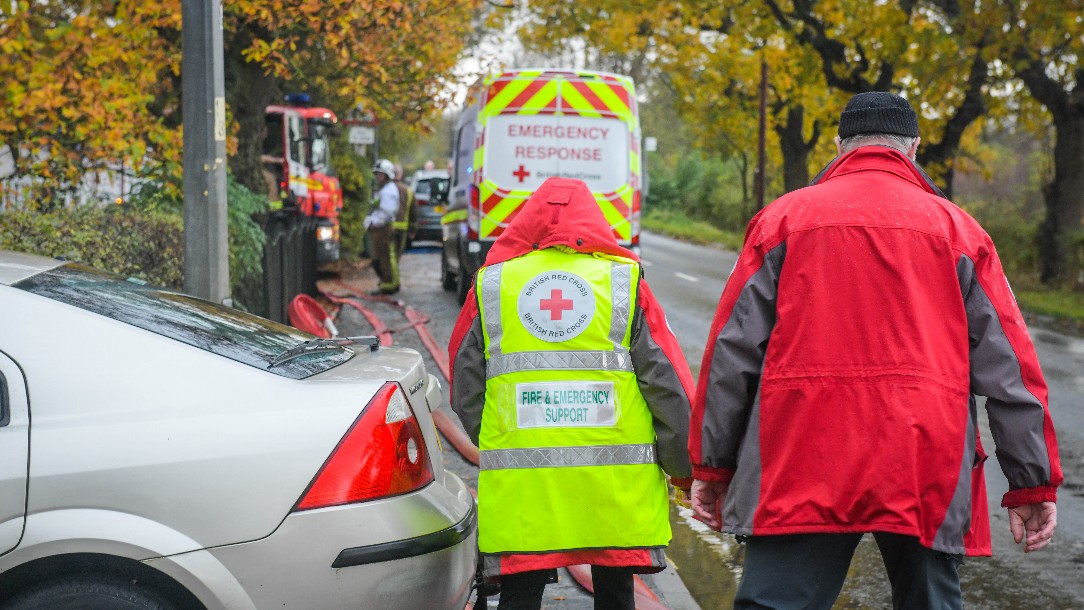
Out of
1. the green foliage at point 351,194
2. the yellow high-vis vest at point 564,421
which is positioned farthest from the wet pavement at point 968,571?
the green foliage at point 351,194

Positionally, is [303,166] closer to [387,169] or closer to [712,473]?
[387,169]

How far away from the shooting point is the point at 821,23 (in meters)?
20.5

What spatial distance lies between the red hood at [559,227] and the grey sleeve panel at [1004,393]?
1.12m

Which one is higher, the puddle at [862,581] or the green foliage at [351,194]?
the green foliage at [351,194]

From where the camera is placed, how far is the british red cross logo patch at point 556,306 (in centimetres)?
336

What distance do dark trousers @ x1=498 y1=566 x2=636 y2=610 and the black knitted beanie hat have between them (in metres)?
1.41

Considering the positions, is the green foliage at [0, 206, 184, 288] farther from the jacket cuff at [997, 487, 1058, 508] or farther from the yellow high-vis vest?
the jacket cuff at [997, 487, 1058, 508]

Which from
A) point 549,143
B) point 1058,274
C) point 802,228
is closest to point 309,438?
point 802,228

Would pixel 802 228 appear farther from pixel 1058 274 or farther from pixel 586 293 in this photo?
pixel 1058 274

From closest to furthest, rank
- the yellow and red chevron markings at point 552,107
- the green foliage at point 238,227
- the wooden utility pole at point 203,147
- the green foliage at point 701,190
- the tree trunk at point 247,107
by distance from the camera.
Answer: the wooden utility pole at point 203,147
the green foliage at point 238,227
the tree trunk at point 247,107
the yellow and red chevron markings at point 552,107
the green foliage at point 701,190

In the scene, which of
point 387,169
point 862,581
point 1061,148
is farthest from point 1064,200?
point 862,581

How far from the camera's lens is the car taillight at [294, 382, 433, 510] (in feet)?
10.1

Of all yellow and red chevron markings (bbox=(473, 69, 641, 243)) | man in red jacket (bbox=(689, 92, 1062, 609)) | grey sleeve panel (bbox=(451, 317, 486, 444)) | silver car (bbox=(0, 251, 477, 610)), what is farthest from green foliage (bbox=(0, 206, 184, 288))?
man in red jacket (bbox=(689, 92, 1062, 609))

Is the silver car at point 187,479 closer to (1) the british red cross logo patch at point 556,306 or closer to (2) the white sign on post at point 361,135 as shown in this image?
(1) the british red cross logo patch at point 556,306
